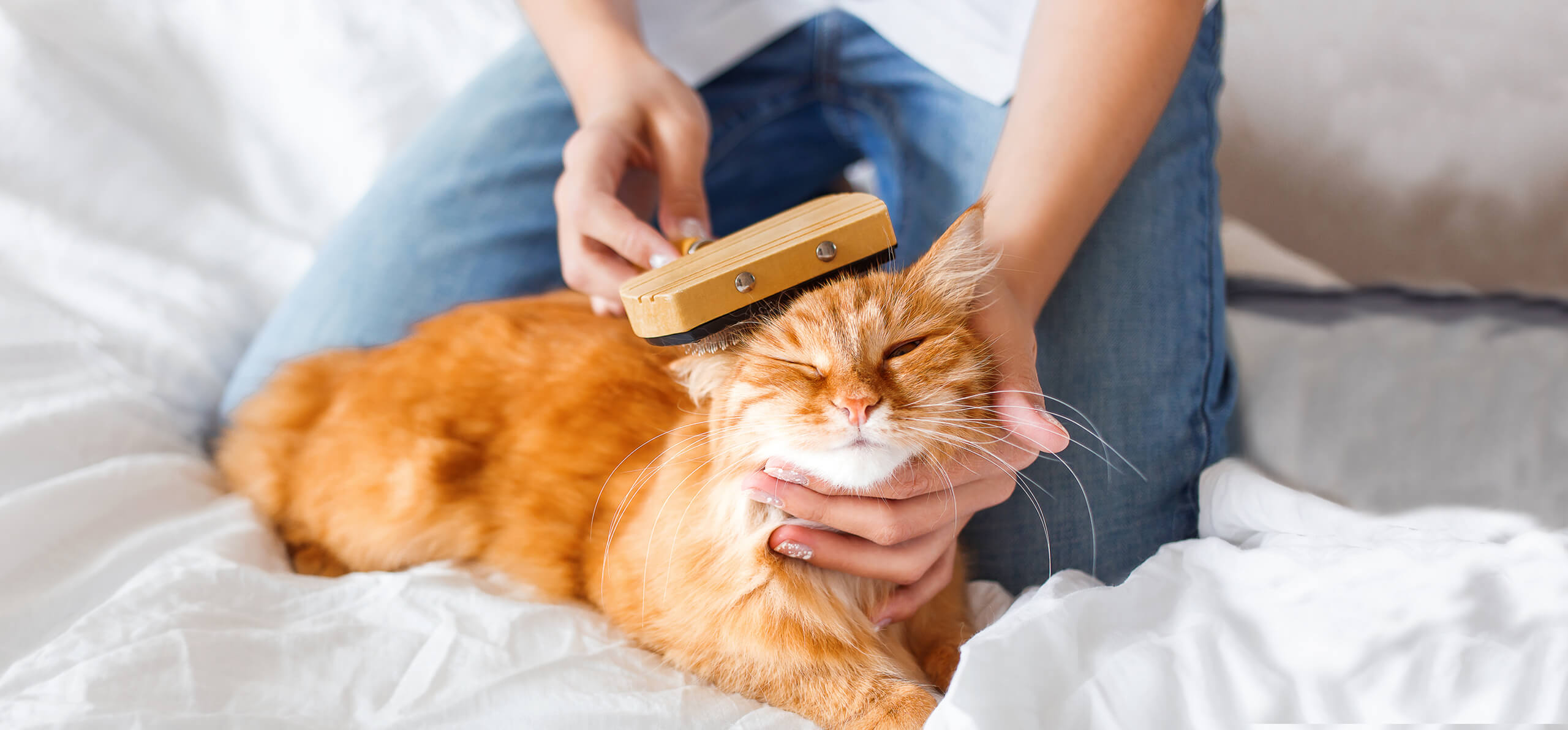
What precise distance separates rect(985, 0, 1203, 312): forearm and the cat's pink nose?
49cm

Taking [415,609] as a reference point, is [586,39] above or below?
above

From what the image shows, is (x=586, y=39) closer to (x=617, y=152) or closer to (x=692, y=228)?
(x=617, y=152)

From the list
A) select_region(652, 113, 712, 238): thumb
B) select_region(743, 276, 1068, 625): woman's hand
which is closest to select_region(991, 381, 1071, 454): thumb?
select_region(743, 276, 1068, 625): woman's hand

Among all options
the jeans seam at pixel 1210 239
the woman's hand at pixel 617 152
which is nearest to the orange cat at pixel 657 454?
the woman's hand at pixel 617 152

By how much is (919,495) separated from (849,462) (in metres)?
0.15

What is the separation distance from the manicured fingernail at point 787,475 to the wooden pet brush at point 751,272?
17 centimetres

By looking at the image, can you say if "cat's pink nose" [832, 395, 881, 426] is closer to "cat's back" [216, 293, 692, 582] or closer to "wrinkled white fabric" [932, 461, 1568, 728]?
"wrinkled white fabric" [932, 461, 1568, 728]

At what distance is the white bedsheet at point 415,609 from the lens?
2.91ft

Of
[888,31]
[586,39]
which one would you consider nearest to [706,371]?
[586,39]

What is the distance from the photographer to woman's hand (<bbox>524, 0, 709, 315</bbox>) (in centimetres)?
132

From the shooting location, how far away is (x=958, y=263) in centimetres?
108

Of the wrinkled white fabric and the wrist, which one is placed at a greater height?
the wrist

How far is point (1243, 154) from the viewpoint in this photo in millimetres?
1923

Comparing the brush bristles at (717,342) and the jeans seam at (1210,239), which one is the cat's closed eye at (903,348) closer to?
the brush bristles at (717,342)
